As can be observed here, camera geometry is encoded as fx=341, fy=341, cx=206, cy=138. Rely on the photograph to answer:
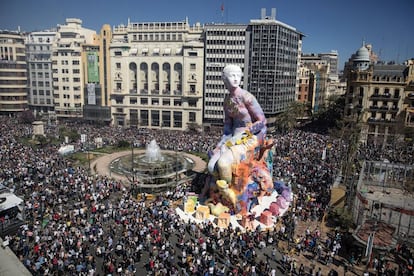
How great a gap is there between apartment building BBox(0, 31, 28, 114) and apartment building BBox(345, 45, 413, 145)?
8326cm

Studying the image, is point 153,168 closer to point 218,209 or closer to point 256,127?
point 218,209

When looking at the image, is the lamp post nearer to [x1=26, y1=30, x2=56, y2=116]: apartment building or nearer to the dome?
the dome

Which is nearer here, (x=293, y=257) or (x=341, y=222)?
(x=293, y=257)

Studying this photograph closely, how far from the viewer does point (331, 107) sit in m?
83.1

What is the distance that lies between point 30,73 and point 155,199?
253 feet

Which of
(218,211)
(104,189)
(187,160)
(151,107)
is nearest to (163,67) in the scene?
(151,107)

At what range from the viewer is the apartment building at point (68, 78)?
87.1m

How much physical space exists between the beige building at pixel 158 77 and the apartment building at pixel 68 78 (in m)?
10.2

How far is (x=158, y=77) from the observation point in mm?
82500

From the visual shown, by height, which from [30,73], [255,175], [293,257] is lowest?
[293,257]

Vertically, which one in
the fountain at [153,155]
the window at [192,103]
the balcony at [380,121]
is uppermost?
the window at [192,103]

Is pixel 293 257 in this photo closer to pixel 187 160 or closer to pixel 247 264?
pixel 247 264

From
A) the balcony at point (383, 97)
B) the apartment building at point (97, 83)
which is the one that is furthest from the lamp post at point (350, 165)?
the apartment building at point (97, 83)

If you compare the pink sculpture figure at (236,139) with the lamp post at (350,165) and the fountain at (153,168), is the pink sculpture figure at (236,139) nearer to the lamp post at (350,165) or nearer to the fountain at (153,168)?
the lamp post at (350,165)
